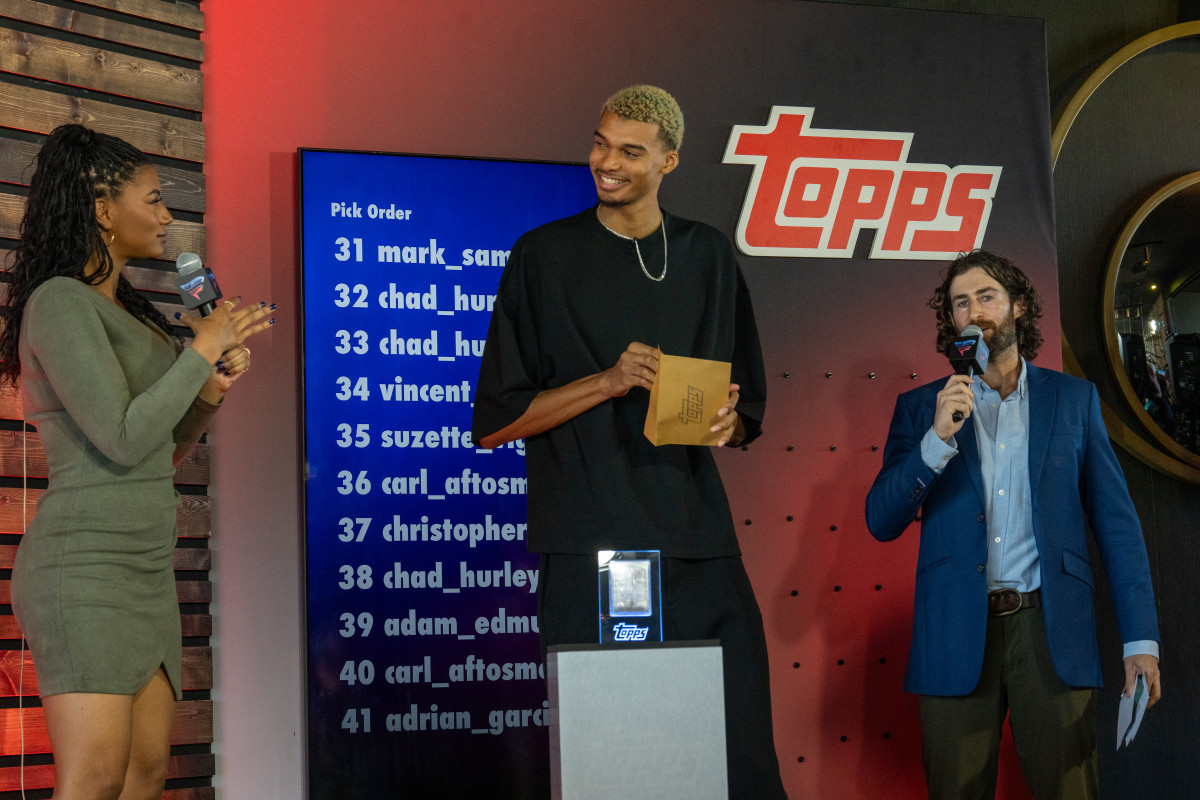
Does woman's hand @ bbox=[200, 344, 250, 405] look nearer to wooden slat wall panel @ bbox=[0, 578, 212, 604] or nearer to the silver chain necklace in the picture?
the silver chain necklace

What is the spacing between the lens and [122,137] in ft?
11.2

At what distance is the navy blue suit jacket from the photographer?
292cm

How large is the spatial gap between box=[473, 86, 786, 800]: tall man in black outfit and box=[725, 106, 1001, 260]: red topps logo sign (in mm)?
1559

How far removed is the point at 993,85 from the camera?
4.38m

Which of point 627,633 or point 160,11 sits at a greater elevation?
point 160,11

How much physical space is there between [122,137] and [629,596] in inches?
88.4

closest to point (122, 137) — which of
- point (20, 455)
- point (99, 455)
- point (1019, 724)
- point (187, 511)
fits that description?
point (20, 455)

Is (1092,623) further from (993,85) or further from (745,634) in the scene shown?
(993,85)

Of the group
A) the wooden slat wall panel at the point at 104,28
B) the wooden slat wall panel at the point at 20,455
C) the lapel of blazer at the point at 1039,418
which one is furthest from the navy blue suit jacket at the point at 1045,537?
the wooden slat wall panel at the point at 104,28

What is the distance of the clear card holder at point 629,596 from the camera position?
2.09 m

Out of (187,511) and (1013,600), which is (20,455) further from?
(1013,600)

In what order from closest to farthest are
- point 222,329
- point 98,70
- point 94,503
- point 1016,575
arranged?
point 94,503
point 222,329
point 1016,575
point 98,70

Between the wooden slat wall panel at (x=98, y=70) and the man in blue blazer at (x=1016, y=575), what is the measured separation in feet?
7.63

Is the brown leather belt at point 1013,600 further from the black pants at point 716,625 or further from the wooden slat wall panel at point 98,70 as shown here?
the wooden slat wall panel at point 98,70
